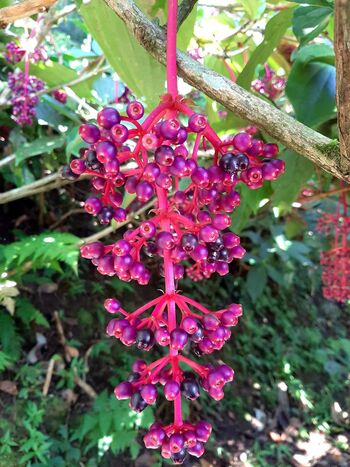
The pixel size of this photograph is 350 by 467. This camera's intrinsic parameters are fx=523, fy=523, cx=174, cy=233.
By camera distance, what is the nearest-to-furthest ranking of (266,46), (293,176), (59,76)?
1. (266,46)
2. (293,176)
3. (59,76)

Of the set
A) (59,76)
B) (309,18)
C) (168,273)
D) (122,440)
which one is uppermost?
(309,18)

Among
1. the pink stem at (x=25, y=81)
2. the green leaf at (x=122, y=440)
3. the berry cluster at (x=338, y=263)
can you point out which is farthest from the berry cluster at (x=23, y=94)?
the green leaf at (x=122, y=440)

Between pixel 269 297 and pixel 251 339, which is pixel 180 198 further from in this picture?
pixel 269 297

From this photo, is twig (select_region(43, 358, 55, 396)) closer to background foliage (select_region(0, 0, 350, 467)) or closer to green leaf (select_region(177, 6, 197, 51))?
background foliage (select_region(0, 0, 350, 467))

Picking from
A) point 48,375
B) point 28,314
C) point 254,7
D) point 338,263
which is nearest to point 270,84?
point 254,7

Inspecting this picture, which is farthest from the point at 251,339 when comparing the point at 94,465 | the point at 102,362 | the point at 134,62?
the point at 134,62

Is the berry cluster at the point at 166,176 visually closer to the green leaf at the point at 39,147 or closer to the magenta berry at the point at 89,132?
the magenta berry at the point at 89,132

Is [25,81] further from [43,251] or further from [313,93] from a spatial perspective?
[313,93]
